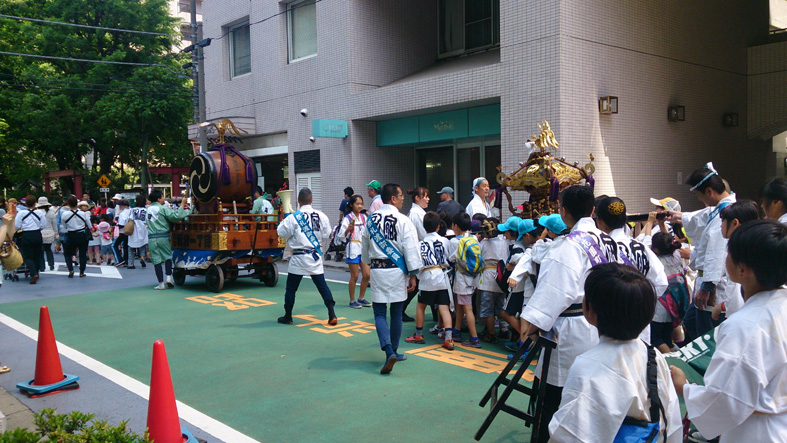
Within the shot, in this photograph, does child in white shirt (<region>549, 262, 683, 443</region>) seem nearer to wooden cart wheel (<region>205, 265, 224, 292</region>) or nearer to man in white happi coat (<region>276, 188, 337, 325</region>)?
man in white happi coat (<region>276, 188, 337, 325</region>)

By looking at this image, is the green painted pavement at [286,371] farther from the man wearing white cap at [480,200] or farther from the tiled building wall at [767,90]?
the tiled building wall at [767,90]

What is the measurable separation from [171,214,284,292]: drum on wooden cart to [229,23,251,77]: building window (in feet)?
29.7

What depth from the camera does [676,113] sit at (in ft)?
40.0

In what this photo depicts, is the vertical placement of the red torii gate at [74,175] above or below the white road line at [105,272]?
above

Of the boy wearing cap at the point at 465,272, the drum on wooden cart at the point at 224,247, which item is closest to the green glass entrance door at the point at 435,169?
the drum on wooden cart at the point at 224,247

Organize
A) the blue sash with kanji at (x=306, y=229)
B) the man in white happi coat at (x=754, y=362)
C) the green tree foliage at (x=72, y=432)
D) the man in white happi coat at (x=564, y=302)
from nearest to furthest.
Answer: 1. the man in white happi coat at (x=754, y=362)
2. the green tree foliage at (x=72, y=432)
3. the man in white happi coat at (x=564, y=302)
4. the blue sash with kanji at (x=306, y=229)

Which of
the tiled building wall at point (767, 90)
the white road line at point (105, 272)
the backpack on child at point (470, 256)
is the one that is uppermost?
the tiled building wall at point (767, 90)

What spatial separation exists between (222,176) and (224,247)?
148 cm

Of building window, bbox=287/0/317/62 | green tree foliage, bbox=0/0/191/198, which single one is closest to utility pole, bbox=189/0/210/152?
building window, bbox=287/0/317/62

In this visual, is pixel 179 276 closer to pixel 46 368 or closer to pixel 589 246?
pixel 46 368

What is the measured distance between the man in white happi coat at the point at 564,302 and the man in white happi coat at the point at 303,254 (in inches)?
185

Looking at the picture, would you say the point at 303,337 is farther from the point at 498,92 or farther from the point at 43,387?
the point at 498,92

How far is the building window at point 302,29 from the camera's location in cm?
1645

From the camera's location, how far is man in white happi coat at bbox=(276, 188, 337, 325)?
786 centimetres
